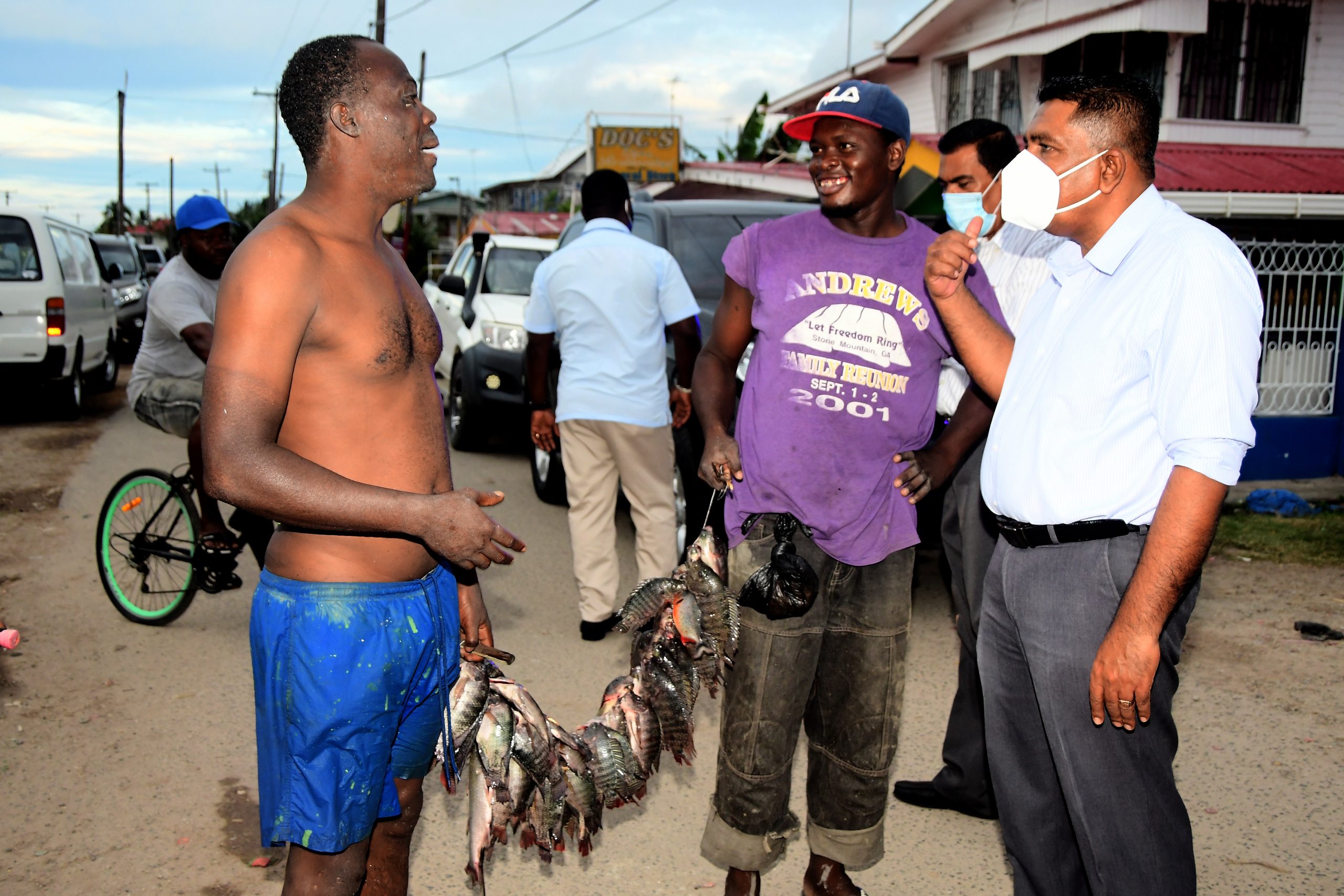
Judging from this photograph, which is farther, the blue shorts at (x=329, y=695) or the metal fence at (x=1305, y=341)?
the metal fence at (x=1305, y=341)

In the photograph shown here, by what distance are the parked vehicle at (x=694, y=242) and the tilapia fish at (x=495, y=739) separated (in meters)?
3.68

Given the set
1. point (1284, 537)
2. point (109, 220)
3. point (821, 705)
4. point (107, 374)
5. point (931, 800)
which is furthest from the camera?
point (109, 220)

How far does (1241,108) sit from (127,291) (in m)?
17.5

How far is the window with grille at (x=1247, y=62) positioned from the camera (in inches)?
561

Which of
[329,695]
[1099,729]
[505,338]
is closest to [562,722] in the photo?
[329,695]

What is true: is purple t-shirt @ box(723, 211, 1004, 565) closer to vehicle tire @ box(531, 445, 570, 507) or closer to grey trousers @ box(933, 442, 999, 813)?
grey trousers @ box(933, 442, 999, 813)

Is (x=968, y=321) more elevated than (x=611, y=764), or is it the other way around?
(x=968, y=321)

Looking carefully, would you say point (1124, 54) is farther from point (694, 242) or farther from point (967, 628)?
point (967, 628)

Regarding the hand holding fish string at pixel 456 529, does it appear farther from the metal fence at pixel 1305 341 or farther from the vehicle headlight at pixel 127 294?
the vehicle headlight at pixel 127 294

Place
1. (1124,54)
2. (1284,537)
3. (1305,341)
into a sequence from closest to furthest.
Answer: (1284,537)
(1305,341)
(1124,54)

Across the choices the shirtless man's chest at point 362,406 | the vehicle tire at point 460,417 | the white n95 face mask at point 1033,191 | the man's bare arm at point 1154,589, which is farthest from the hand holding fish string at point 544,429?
the vehicle tire at point 460,417

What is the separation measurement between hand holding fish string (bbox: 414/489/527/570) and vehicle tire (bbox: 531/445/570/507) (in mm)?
6373

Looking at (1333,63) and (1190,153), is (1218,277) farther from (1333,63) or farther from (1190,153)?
(1333,63)

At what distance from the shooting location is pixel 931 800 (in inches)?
163
